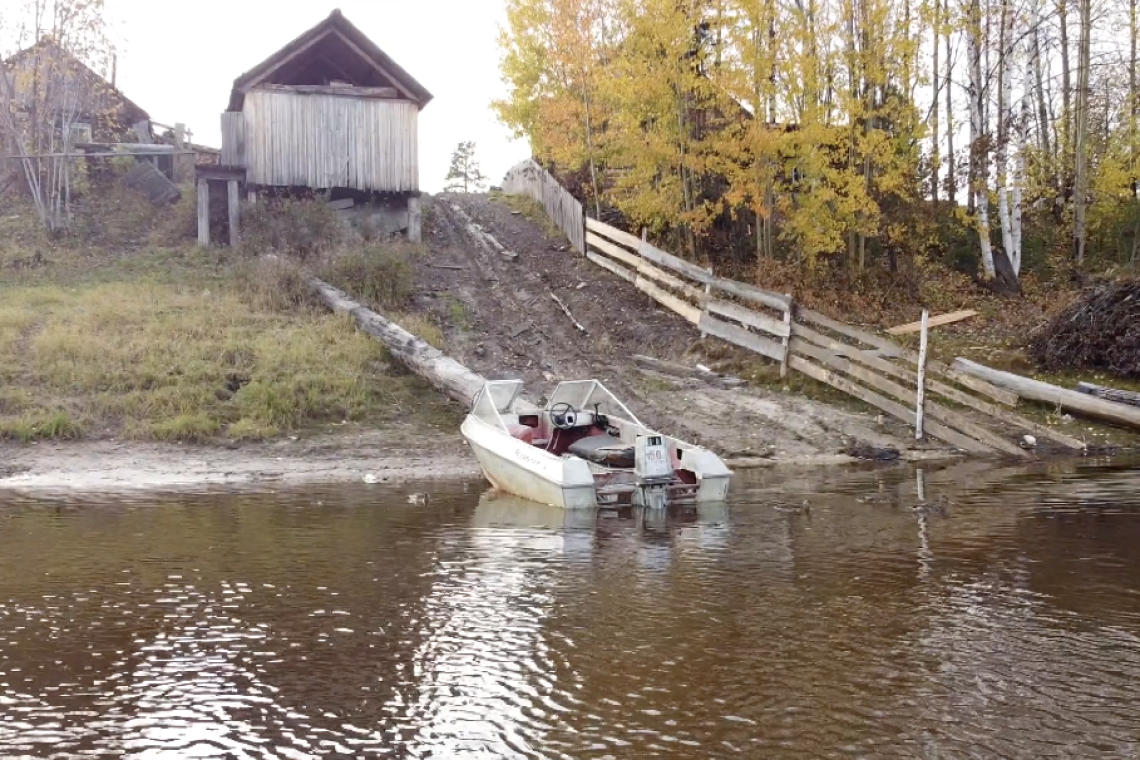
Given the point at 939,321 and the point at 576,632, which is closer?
the point at 576,632

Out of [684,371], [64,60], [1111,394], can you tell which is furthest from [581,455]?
[64,60]

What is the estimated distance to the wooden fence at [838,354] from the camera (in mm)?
17469

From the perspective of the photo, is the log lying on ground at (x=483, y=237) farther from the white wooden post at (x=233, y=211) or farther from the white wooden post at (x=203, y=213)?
the white wooden post at (x=203, y=213)

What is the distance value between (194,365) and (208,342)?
1173mm

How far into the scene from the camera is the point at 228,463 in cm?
1636

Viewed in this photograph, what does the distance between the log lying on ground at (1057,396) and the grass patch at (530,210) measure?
16219mm

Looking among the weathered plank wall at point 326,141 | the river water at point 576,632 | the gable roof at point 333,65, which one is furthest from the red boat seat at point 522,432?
the gable roof at point 333,65

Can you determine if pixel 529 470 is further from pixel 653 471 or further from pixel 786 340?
pixel 786 340

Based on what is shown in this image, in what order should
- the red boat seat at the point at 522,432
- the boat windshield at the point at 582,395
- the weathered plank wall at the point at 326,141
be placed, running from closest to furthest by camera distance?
the red boat seat at the point at 522,432 → the boat windshield at the point at 582,395 → the weathered plank wall at the point at 326,141

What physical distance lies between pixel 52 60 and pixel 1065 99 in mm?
28517

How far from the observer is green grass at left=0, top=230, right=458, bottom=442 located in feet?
57.8

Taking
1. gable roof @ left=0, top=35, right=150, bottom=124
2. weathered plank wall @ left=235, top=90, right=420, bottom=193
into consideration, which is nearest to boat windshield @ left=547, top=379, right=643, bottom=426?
weathered plank wall @ left=235, top=90, right=420, bottom=193

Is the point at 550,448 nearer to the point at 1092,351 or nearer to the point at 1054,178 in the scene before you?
the point at 1092,351

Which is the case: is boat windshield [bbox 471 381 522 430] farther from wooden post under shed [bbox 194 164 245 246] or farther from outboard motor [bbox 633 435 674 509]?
wooden post under shed [bbox 194 164 245 246]
